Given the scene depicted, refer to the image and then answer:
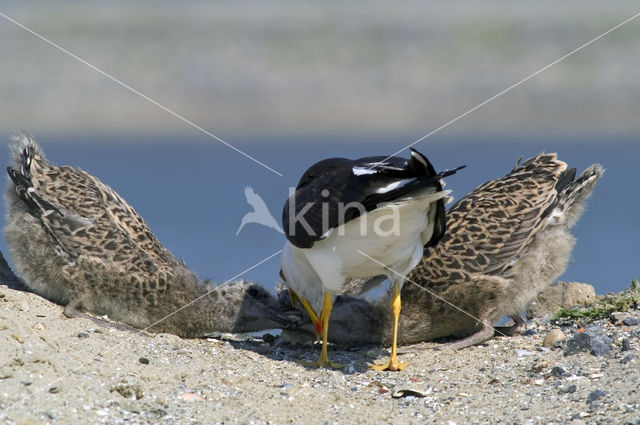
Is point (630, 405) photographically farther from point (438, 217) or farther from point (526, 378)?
point (438, 217)

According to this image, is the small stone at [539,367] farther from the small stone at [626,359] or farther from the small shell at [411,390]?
the small shell at [411,390]

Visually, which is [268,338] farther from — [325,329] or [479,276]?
[479,276]

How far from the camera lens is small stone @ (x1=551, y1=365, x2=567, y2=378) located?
21.7 ft

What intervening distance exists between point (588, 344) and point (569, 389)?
3.39ft

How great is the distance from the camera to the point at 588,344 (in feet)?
23.3

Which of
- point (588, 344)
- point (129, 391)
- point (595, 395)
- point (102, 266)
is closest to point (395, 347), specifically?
point (588, 344)

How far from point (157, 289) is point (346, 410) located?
2.65 m

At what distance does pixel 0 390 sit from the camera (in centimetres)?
552

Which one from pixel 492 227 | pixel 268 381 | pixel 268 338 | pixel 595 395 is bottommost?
pixel 268 338

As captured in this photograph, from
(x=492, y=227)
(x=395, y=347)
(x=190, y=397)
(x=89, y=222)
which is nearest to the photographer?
(x=190, y=397)

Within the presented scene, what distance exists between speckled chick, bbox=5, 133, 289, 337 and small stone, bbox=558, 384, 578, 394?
2979 mm

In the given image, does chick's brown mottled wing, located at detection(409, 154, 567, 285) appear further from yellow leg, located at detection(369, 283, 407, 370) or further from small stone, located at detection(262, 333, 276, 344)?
small stone, located at detection(262, 333, 276, 344)

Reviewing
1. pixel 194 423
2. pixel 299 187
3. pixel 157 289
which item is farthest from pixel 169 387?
pixel 299 187

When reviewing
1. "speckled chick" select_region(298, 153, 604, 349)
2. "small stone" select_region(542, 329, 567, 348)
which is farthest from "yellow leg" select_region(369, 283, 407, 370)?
"small stone" select_region(542, 329, 567, 348)
